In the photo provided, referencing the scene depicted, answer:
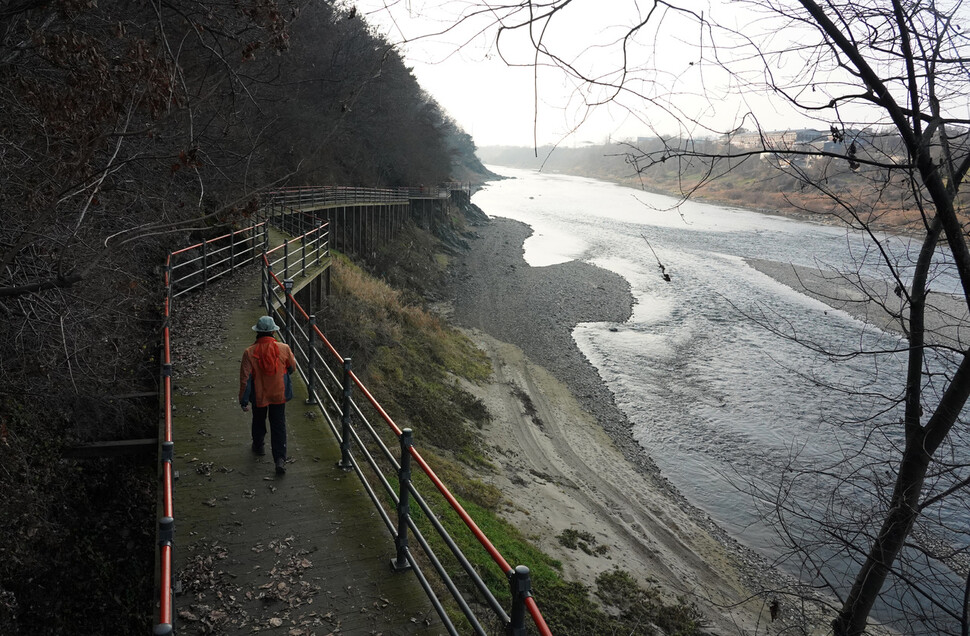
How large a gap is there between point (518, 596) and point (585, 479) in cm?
1390

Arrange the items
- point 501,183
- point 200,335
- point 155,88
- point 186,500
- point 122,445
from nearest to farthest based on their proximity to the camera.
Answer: point 155,88
point 186,500
point 122,445
point 200,335
point 501,183

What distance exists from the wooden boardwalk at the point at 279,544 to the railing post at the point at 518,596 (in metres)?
1.37

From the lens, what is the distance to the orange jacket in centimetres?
584

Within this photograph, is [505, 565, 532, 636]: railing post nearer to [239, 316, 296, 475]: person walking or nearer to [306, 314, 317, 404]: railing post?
[239, 316, 296, 475]: person walking

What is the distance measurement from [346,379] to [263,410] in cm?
109

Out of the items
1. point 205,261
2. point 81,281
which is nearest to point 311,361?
point 81,281

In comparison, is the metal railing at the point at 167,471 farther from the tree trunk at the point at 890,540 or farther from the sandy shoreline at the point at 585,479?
the tree trunk at the point at 890,540

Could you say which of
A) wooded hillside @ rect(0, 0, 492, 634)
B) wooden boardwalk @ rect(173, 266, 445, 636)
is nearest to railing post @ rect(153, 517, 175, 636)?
wooden boardwalk @ rect(173, 266, 445, 636)

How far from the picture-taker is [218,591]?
444 centimetres

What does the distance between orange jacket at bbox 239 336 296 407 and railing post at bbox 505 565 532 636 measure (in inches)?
143

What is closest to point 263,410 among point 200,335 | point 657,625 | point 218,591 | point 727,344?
point 218,591

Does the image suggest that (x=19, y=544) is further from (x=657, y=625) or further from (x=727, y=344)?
(x=727, y=344)

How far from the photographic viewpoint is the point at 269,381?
5.84 metres

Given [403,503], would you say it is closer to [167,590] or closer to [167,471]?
[167,471]
